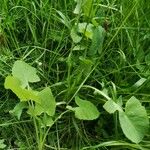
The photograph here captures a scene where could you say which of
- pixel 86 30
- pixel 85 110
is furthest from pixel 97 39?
pixel 85 110

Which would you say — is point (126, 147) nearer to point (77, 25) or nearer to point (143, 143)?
point (143, 143)

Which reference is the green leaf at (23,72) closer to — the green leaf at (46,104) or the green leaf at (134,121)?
the green leaf at (46,104)

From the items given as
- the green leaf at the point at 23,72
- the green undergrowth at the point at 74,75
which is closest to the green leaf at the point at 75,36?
the green undergrowth at the point at 74,75

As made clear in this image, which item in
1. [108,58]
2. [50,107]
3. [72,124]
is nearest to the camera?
[50,107]

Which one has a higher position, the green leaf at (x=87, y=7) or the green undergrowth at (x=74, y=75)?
the green leaf at (x=87, y=7)

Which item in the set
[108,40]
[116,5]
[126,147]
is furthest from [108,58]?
[126,147]

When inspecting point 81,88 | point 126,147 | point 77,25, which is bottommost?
point 126,147

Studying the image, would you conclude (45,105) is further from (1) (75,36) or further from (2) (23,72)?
(1) (75,36)

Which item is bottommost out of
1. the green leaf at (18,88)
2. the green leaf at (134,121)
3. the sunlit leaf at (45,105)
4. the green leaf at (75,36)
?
the green leaf at (134,121)
